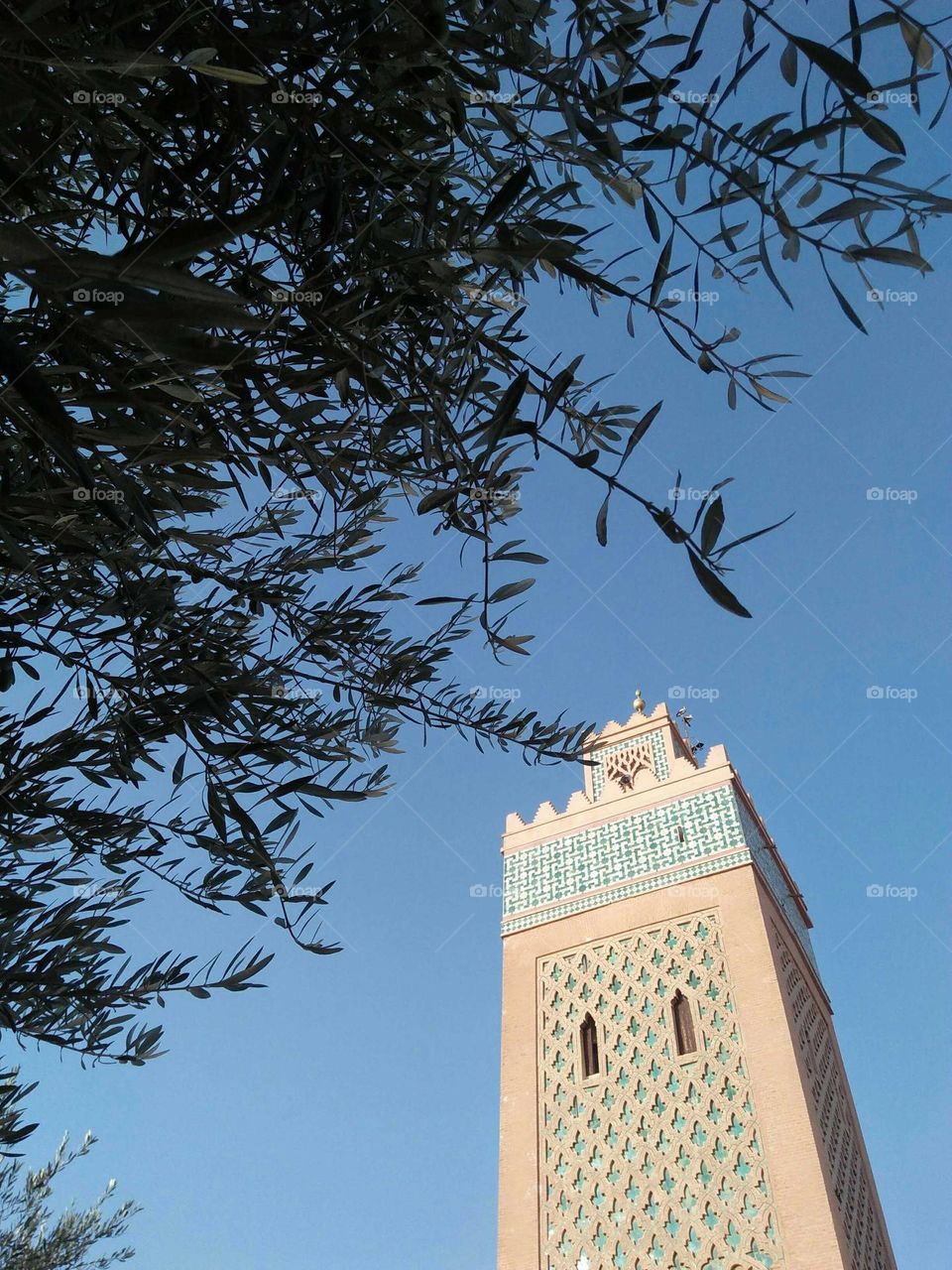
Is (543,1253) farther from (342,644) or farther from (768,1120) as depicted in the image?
(342,644)

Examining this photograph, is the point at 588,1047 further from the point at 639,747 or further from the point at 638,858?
the point at 639,747

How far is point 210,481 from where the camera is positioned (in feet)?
3.53

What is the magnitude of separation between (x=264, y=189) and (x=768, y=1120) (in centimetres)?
846

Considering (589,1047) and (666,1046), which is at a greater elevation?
(589,1047)

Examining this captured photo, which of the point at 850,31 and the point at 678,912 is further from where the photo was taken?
the point at 678,912

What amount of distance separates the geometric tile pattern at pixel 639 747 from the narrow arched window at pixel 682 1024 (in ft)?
8.37

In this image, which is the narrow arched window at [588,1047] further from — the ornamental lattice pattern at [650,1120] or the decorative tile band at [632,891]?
the decorative tile band at [632,891]

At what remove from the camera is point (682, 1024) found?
8.73 meters

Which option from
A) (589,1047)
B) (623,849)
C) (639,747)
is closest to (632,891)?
(623,849)

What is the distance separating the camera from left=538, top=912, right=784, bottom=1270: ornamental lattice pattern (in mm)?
7332

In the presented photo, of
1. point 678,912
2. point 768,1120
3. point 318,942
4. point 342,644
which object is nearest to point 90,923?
point 318,942

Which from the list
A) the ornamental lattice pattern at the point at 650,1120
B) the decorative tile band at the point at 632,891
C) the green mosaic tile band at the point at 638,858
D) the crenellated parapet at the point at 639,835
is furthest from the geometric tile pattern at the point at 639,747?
the ornamental lattice pattern at the point at 650,1120

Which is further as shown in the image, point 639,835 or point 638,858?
point 639,835

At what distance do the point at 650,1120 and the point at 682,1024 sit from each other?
0.96 m
